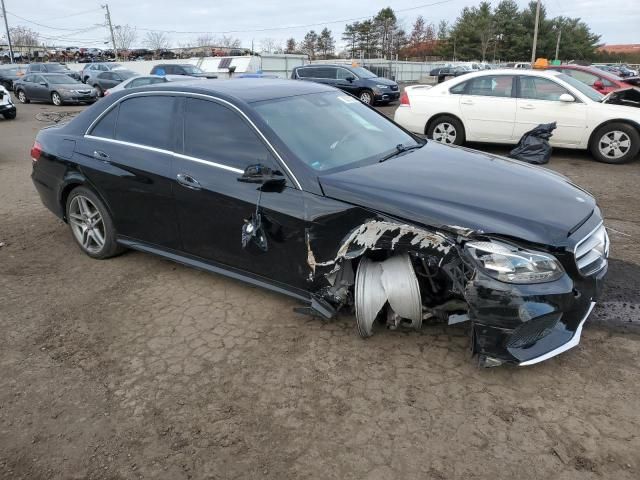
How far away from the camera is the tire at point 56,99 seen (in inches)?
824

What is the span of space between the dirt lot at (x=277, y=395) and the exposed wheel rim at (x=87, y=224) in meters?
0.65

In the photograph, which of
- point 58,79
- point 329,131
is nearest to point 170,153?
point 329,131

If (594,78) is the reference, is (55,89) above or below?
below

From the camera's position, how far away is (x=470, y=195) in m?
3.06

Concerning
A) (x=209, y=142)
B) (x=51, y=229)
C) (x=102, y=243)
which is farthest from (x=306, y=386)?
(x=51, y=229)

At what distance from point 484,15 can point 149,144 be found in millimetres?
78948

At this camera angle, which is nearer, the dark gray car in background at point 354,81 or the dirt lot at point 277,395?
the dirt lot at point 277,395

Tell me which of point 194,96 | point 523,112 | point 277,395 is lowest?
point 277,395

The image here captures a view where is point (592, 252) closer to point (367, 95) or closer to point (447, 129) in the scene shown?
point (447, 129)

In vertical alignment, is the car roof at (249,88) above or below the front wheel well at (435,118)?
above

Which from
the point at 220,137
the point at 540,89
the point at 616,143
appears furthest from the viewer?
the point at 540,89

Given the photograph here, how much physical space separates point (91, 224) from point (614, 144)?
814cm

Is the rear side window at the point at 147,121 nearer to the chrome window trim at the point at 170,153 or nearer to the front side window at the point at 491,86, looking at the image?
the chrome window trim at the point at 170,153

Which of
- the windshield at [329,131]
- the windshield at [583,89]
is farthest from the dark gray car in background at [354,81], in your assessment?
the windshield at [329,131]
